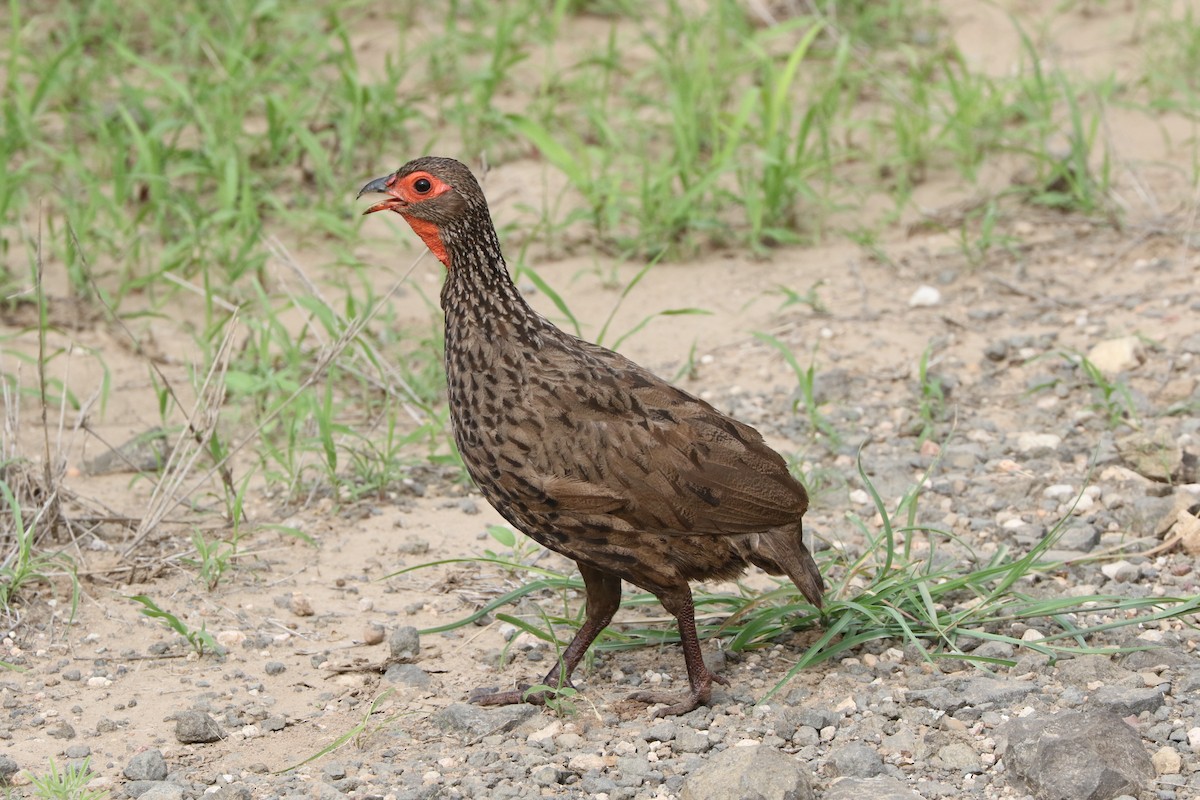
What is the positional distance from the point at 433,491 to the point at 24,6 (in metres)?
4.58

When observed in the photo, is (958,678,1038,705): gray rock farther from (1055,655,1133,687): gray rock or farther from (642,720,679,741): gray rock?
(642,720,679,741): gray rock

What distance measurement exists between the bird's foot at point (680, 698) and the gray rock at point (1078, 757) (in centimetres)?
80

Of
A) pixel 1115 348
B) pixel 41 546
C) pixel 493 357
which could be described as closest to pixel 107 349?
pixel 41 546

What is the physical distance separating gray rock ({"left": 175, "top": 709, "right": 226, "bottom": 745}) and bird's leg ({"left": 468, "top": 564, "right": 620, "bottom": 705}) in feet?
2.22

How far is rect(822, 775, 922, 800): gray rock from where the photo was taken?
139 inches

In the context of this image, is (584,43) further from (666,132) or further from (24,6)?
(24,6)

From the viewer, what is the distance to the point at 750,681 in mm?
4258

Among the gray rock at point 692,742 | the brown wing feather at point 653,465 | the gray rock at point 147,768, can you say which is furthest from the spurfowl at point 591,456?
the gray rock at point 147,768

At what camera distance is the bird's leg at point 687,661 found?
406 centimetres

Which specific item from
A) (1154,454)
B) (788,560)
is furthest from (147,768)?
(1154,454)

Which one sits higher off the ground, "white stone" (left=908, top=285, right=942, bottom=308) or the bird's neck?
the bird's neck

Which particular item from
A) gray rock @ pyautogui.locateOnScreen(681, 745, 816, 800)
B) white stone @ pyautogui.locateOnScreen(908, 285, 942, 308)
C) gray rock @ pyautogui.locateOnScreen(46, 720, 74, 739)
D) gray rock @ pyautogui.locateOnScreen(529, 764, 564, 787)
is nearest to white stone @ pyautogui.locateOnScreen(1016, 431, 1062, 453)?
white stone @ pyautogui.locateOnScreen(908, 285, 942, 308)

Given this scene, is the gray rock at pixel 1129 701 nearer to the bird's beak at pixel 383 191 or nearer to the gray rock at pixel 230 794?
the gray rock at pixel 230 794

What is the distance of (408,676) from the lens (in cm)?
430
